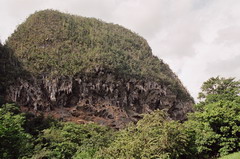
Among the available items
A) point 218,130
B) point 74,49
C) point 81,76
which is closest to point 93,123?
point 81,76

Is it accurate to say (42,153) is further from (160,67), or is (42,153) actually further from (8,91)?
(160,67)

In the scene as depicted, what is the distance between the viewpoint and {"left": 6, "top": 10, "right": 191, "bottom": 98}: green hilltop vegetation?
191 ft

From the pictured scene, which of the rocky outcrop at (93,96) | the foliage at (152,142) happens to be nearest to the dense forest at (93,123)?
the foliage at (152,142)

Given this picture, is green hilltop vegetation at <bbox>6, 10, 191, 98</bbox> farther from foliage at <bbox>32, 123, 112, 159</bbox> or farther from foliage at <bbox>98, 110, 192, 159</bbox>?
foliage at <bbox>98, 110, 192, 159</bbox>

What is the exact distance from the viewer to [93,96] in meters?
57.8

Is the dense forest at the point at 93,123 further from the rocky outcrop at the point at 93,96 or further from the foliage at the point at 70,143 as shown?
the rocky outcrop at the point at 93,96

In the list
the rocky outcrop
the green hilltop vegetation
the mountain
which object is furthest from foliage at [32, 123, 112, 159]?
the green hilltop vegetation

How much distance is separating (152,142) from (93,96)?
142 feet

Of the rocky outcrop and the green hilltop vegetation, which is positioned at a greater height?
the green hilltop vegetation

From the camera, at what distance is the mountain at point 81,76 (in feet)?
172

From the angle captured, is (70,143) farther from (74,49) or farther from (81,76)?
(74,49)

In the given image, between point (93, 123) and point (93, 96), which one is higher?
point (93, 96)

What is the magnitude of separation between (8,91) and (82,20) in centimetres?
4815

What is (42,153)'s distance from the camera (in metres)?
21.2
